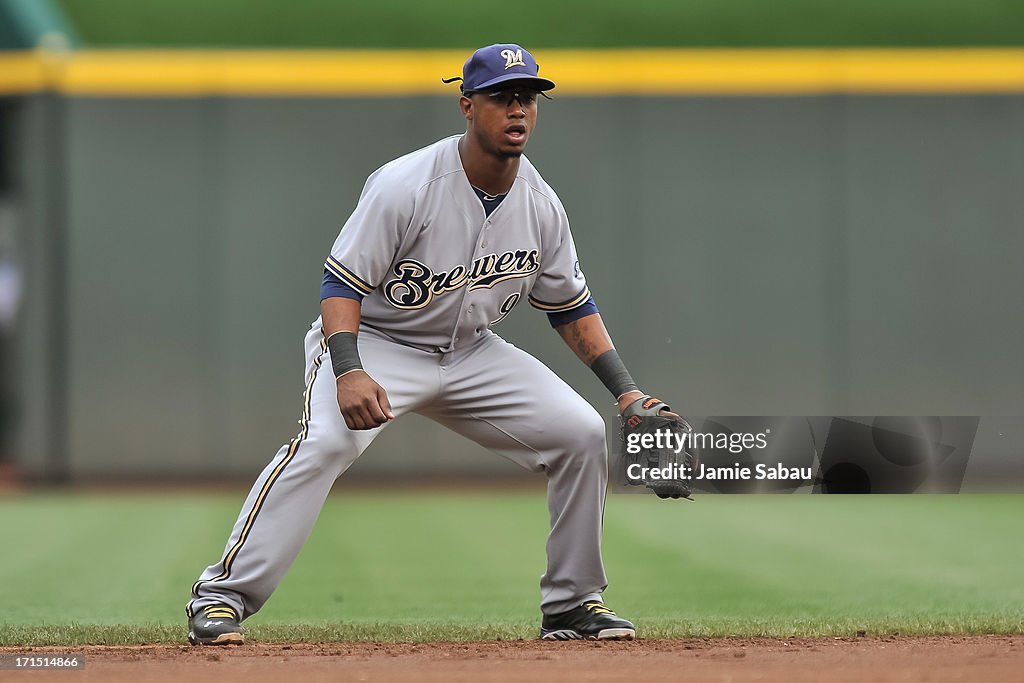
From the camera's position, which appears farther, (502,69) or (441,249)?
(441,249)

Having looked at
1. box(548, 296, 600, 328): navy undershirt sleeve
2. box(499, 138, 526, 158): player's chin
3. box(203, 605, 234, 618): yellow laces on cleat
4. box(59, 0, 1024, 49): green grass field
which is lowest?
box(203, 605, 234, 618): yellow laces on cleat

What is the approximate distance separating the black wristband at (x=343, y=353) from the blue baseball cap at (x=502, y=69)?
2.74 ft

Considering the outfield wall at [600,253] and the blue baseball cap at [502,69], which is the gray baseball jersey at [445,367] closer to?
the blue baseball cap at [502,69]

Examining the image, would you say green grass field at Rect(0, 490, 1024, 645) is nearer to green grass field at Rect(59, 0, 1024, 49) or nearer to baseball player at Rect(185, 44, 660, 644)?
baseball player at Rect(185, 44, 660, 644)

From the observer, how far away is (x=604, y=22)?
11695 mm

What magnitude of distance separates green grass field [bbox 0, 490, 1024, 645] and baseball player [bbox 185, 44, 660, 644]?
42 centimetres

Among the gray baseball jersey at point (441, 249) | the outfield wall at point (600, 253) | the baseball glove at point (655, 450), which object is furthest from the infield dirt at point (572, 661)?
the outfield wall at point (600, 253)

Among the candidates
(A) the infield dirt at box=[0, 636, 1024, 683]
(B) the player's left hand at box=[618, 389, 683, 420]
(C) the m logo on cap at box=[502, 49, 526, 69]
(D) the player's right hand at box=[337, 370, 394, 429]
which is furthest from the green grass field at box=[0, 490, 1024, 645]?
(C) the m logo on cap at box=[502, 49, 526, 69]

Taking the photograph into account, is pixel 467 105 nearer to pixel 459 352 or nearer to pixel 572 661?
pixel 459 352

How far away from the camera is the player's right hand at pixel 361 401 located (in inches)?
167

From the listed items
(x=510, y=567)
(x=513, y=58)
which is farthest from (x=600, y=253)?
(x=513, y=58)

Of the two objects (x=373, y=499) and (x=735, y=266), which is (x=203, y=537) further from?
(x=735, y=266)

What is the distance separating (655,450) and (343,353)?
40.6 inches

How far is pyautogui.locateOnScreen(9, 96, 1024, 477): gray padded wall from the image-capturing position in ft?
38.0
